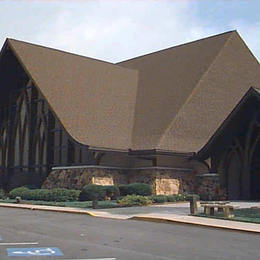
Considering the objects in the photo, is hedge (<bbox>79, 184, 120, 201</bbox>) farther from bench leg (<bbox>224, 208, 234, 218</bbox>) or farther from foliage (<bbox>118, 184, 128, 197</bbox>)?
bench leg (<bbox>224, 208, 234, 218</bbox>)

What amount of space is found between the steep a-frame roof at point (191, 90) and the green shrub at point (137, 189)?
2.22 metres

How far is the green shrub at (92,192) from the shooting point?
82.4 ft

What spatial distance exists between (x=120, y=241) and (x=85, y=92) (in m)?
21.2

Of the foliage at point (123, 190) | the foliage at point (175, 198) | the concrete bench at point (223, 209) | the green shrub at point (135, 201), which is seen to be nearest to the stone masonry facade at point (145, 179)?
the foliage at point (123, 190)

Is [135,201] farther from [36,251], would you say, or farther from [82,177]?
[36,251]


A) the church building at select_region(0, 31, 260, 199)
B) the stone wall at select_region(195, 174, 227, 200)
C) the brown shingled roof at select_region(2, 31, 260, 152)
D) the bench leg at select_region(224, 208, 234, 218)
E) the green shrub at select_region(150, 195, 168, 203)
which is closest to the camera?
the bench leg at select_region(224, 208, 234, 218)

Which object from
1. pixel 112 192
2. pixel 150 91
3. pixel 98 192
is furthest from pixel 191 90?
pixel 98 192

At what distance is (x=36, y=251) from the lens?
9.59m

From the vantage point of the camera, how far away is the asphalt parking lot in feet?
30.8

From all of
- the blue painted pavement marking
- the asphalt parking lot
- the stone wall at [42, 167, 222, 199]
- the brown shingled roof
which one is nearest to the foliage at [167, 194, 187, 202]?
the stone wall at [42, 167, 222, 199]

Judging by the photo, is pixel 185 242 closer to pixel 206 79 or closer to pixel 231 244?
pixel 231 244

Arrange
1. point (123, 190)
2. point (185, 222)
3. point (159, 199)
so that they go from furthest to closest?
point (123, 190)
point (159, 199)
point (185, 222)

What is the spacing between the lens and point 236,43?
34875 mm

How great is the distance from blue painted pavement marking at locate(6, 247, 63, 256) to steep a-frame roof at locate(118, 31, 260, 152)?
1707 cm
